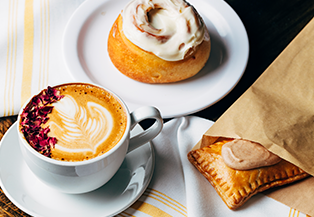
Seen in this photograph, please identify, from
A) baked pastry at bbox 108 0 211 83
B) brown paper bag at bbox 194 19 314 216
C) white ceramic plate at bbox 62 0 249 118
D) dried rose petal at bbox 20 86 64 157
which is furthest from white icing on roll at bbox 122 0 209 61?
dried rose petal at bbox 20 86 64 157

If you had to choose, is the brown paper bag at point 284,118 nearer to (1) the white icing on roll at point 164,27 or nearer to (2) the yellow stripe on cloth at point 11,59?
(1) the white icing on roll at point 164,27

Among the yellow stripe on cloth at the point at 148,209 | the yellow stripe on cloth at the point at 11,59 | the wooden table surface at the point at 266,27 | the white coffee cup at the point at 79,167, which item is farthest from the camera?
the wooden table surface at the point at 266,27

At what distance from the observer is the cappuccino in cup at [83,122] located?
22.4 inches

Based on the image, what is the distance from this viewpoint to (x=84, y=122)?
1.98 ft

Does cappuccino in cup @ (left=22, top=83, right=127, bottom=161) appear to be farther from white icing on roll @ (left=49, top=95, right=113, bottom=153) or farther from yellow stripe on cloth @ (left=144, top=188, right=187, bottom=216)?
yellow stripe on cloth @ (left=144, top=188, right=187, bottom=216)

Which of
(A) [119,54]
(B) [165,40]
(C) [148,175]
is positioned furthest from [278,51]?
(C) [148,175]

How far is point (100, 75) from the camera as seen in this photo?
3.17ft

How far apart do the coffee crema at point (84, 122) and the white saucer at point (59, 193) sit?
0.15 metres

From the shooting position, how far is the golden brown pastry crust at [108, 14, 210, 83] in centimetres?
92

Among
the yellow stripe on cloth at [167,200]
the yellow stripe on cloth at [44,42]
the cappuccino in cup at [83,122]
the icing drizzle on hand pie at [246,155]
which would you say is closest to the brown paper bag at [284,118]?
the icing drizzle on hand pie at [246,155]

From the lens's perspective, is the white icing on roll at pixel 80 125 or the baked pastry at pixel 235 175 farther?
the baked pastry at pixel 235 175

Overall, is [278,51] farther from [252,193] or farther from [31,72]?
[31,72]

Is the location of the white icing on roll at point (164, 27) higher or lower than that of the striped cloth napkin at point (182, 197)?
higher

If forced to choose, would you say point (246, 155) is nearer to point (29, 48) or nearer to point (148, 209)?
point (148, 209)
